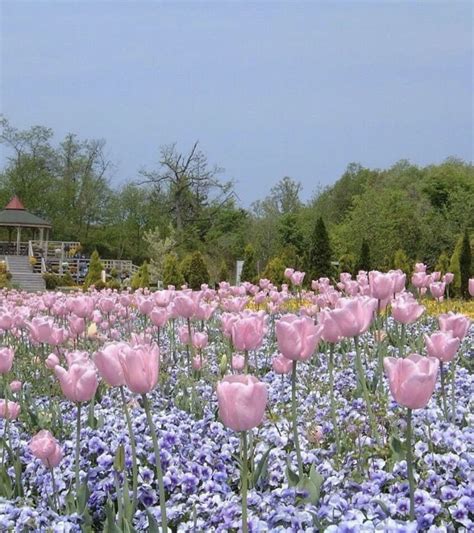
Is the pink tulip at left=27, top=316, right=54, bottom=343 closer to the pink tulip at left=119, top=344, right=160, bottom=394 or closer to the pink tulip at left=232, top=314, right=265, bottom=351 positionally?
the pink tulip at left=232, top=314, right=265, bottom=351

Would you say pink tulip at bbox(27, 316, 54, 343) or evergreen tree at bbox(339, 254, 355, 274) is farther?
evergreen tree at bbox(339, 254, 355, 274)

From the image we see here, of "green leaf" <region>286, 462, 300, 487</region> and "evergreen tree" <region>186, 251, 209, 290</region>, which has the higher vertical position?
"evergreen tree" <region>186, 251, 209, 290</region>

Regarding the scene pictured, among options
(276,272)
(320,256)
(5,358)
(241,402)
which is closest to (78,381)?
(241,402)

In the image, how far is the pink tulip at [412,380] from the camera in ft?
6.26

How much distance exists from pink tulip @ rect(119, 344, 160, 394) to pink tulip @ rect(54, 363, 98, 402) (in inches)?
17.4

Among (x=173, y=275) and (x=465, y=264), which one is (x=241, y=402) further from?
(x=173, y=275)

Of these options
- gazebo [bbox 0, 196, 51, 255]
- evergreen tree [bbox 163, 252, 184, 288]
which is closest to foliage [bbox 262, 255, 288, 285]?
evergreen tree [bbox 163, 252, 184, 288]

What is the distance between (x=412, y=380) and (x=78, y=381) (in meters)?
1.06

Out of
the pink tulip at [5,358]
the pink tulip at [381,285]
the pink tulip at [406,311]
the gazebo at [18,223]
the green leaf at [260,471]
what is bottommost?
the green leaf at [260,471]

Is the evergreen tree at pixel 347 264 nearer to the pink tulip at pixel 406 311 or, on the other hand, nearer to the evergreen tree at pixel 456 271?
the evergreen tree at pixel 456 271

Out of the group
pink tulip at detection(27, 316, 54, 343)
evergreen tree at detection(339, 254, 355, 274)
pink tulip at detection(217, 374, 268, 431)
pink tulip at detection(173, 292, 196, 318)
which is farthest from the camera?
evergreen tree at detection(339, 254, 355, 274)

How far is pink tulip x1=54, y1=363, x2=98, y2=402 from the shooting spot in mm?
2389

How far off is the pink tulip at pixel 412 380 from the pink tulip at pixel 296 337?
365 millimetres

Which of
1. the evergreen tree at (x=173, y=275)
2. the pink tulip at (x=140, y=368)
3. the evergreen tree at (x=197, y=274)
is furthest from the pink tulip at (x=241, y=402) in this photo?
the evergreen tree at (x=173, y=275)
